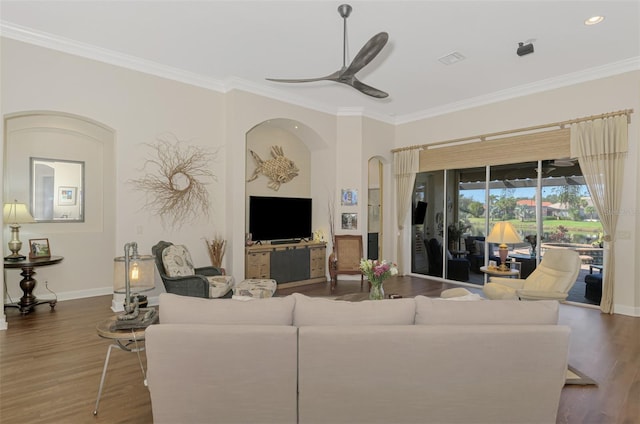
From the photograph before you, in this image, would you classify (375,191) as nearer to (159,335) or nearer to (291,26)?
(291,26)

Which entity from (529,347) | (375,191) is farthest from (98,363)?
(375,191)

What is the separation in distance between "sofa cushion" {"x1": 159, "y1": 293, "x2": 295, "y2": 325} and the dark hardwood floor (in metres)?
0.59


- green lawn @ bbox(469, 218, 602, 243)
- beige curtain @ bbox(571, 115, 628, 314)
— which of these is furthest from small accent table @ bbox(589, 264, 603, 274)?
green lawn @ bbox(469, 218, 602, 243)

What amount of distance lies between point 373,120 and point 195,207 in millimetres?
4131

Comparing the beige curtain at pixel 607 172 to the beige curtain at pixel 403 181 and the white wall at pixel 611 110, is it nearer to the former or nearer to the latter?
the white wall at pixel 611 110

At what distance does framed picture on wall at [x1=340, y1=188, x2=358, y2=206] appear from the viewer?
7.24 meters

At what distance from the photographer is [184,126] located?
5.55 m

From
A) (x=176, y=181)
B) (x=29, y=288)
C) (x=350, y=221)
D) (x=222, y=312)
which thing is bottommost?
(x=29, y=288)

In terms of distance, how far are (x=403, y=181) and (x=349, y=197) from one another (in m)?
1.39

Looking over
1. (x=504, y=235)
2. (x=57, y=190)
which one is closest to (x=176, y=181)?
(x=57, y=190)

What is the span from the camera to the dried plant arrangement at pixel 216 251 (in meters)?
5.71

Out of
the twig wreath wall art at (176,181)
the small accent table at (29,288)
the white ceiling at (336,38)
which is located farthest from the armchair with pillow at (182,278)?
the white ceiling at (336,38)

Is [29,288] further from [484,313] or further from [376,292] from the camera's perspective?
[484,313]

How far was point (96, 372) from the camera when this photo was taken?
123 inches
